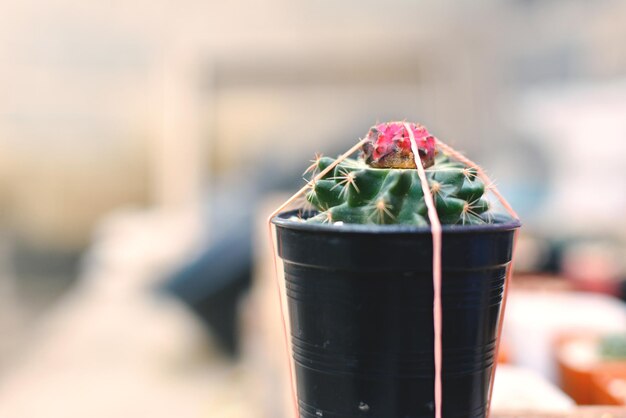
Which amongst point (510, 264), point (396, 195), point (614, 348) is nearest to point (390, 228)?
point (396, 195)

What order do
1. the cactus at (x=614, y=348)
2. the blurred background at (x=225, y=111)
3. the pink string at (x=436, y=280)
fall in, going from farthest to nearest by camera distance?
the blurred background at (x=225, y=111) < the cactus at (x=614, y=348) < the pink string at (x=436, y=280)

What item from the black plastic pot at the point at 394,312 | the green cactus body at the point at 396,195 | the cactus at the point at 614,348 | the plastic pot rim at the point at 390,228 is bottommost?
the cactus at the point at 614,348

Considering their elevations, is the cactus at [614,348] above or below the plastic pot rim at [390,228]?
below

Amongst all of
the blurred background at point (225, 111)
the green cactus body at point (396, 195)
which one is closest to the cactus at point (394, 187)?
the green cactus body at point (396, 195)

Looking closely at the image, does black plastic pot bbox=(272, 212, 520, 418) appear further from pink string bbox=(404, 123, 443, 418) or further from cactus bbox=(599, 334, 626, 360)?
cactus bbox=(599, 334, 626, 360)

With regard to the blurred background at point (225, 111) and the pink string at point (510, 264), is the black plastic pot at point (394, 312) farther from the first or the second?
the blurred background at point (225, 111)

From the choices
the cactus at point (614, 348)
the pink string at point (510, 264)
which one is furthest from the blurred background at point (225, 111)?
A: the pink string at point (510, 264)

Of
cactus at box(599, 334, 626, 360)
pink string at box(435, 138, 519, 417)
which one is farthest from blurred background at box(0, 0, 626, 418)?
pink string at box(435, 138, 519, 417)

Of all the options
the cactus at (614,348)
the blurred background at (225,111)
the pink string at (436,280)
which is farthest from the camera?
the blurred background at (225,111)

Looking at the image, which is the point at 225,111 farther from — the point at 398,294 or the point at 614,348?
the point at 398,294

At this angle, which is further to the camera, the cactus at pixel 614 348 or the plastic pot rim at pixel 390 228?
the cactus at pixel 614 348
